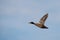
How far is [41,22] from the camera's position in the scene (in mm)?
7344

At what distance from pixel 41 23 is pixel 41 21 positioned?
6.8 inches

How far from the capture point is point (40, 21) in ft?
24.1

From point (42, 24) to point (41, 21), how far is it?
0.93 feet

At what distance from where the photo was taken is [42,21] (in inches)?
288

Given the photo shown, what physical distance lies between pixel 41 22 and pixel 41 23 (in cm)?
12

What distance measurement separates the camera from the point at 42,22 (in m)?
7.31

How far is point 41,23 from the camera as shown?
7.24 m

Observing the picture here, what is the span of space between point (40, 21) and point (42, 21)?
0.12m

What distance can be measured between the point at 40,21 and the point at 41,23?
0.17 metres

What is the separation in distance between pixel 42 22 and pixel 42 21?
0.06 metres

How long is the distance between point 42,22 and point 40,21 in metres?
0.13

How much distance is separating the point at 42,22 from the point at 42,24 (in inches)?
8.0

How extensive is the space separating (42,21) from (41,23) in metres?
0.15

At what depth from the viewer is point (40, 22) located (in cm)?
732
